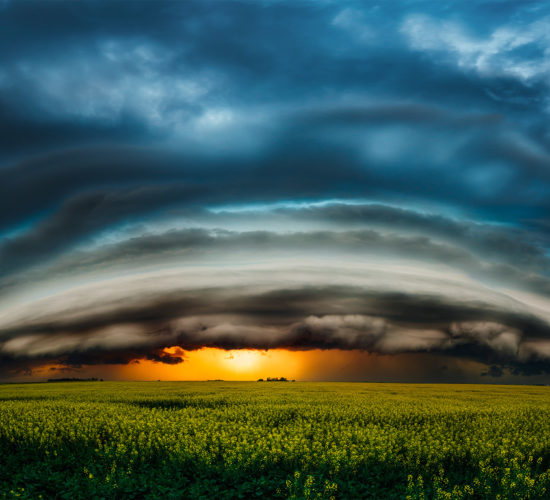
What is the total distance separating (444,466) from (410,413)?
12.0 m

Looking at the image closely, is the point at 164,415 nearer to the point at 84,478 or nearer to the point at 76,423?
the point at 76,423

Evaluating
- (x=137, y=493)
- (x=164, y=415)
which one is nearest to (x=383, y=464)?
(x=137, y=493)

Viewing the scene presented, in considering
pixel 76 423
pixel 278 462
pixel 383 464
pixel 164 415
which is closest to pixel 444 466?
pixel 383 464

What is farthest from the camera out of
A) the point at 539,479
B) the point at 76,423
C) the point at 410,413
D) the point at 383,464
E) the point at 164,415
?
the point at 410,413

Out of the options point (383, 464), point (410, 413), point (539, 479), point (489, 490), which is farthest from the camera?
point (410, 413)

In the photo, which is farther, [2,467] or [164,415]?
[164,415]

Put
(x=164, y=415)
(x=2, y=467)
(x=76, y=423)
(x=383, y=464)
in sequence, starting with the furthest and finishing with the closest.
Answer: (x=164, y=415)
(x=76, y=423)
(x=2, y=467)
(x=383, y=464)

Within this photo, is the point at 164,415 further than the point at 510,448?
Yes

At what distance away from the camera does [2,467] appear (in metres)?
16.8

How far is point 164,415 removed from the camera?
24547mm

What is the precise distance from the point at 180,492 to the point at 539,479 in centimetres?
1092

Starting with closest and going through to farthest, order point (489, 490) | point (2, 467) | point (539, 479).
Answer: point (489, 490)
point (539, 479)
point (2, 467)

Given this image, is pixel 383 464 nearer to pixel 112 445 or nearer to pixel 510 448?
pixel 510 448

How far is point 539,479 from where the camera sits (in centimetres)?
1437
